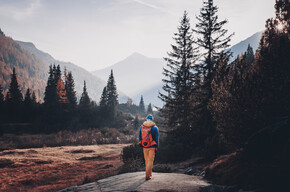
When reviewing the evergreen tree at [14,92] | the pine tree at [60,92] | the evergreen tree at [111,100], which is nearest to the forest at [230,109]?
the evergreen tree at [111,100]

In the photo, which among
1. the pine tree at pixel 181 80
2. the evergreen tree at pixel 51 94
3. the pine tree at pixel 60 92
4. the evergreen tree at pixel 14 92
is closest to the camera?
the pine tree at pixel 181 80

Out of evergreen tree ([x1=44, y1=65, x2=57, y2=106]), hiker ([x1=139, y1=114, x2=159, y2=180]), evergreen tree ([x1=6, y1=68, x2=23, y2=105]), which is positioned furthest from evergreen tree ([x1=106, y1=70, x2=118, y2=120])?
hiker ([x1=139, y1=114, x2=159, y2=180])

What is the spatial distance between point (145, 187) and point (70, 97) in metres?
54.8

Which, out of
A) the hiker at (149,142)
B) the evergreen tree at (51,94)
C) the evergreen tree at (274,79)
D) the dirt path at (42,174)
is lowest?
the dirt path at (42,174)

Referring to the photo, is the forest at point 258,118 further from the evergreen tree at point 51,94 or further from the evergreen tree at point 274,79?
the evergreen tree at point 51,94

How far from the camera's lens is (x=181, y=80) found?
782 inches

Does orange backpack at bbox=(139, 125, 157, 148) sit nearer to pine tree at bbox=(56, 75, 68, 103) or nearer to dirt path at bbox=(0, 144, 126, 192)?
dirt path at bbox=(0, 144, 126, 192)

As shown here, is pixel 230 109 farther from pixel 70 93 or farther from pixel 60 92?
pixel 70 93

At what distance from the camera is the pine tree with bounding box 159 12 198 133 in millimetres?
18953

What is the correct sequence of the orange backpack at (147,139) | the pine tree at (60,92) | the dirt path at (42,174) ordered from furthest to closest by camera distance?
the pine tree at (60,92)
the dirt path at (42,174)
the orange backpack at (147,139)

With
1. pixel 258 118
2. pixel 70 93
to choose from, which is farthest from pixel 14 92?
pixel 258 118

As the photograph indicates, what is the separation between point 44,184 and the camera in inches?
433

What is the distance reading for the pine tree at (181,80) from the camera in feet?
62.2


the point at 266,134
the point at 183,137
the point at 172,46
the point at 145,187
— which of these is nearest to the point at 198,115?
the point at 183,137
